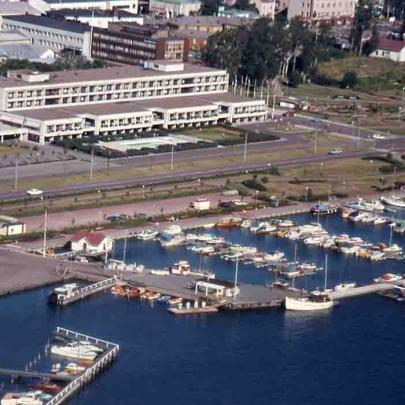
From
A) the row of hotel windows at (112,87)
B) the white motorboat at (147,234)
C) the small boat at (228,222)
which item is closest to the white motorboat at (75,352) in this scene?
the white motorboat at (147,234)

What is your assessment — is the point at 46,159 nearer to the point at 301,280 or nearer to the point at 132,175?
the point at 132,175

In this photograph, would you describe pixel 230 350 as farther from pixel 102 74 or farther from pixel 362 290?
A: pixel 102 74

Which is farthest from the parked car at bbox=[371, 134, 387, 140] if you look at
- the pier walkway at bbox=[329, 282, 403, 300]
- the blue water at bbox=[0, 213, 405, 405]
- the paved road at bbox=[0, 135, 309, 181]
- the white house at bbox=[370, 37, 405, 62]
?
the blue water at bbox=[0, 213, 405, 405]

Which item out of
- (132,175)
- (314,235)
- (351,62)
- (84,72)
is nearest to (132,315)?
(314,235)

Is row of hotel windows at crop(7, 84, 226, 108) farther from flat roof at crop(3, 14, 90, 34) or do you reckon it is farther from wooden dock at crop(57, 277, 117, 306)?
wooden dock at crop(57, 277, 117, 306)

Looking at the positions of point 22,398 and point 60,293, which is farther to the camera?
point 60,293

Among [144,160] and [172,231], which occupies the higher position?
[144,160]

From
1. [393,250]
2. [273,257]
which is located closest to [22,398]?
[273,257]
